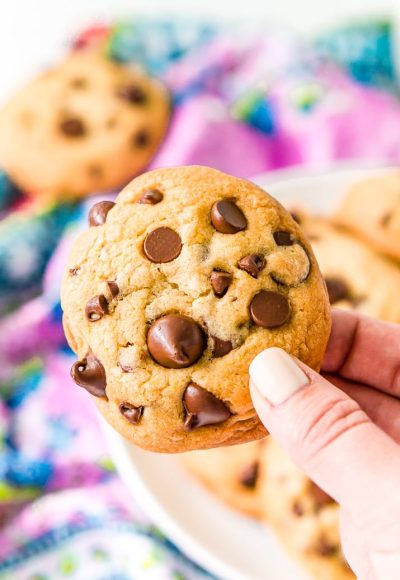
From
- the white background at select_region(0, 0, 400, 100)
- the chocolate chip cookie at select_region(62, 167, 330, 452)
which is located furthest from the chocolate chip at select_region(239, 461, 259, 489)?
the white background at select_region(0, 0, 400, 100)

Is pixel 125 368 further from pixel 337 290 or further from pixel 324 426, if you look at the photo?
pixel 337 290

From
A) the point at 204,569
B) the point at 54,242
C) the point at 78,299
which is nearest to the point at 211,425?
the point at 78,299

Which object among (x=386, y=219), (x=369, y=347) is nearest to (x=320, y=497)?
(x=369, y=347)

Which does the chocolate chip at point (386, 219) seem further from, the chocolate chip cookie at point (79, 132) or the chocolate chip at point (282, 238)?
the chocolate chip at point (282, 238)

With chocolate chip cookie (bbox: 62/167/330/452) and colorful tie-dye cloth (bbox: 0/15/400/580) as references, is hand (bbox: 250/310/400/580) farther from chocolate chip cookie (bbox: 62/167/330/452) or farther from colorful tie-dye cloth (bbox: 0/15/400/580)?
colorful tie-dye cloth (bbox: 0/15/400/580)

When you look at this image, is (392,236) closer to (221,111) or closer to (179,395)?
(221,111)

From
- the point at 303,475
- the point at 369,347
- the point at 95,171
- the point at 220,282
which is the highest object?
the point at 220,282

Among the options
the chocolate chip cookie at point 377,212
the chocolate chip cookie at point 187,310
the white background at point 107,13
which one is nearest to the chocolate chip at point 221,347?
the chocolate chip cookie at point 187,310

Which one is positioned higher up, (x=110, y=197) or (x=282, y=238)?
(x=282, y=238)
